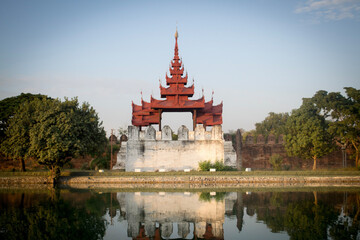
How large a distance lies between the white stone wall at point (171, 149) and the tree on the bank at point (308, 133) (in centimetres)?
774

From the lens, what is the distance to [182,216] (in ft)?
38.0

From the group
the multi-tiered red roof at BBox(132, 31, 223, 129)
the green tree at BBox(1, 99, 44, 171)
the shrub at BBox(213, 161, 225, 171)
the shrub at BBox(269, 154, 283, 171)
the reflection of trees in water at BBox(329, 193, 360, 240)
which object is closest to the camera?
the reflection of trees in water at BBox(329, 193, 360, 240)

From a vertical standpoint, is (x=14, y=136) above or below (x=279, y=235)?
above

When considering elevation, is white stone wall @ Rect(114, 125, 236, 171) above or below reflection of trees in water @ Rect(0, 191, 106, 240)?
above

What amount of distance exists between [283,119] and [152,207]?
41.7 m

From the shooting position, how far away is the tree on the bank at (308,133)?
29.4 meters

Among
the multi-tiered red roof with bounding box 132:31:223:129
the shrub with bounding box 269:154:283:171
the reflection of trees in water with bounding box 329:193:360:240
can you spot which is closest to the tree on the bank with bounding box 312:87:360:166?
the shrub with bounding box 269:154:283:171

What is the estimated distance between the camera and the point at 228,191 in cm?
1838

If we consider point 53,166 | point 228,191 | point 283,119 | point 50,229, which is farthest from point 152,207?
point 283,119

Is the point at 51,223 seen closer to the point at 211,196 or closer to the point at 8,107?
the point at 211,196

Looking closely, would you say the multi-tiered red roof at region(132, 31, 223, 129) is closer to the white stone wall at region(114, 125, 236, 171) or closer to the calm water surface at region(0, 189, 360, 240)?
the white stone wall at region(114, 125, 236, 171)

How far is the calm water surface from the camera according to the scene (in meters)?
9.57

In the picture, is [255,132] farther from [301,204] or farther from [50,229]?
[50,229]

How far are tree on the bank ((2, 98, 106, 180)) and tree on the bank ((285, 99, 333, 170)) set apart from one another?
16.6 metres
